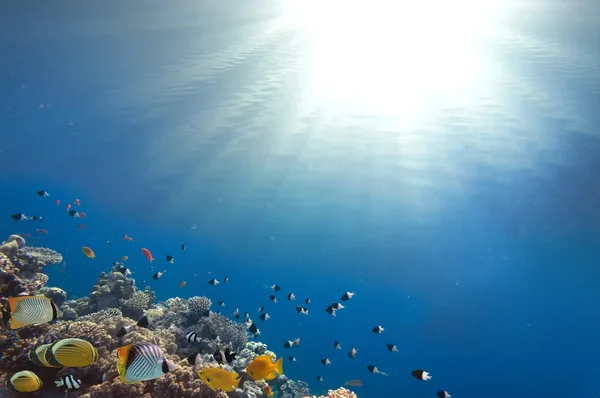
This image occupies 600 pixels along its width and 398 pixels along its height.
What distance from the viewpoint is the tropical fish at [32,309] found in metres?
4.88

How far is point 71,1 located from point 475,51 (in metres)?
26.8

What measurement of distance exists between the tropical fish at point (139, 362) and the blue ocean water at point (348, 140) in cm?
2340

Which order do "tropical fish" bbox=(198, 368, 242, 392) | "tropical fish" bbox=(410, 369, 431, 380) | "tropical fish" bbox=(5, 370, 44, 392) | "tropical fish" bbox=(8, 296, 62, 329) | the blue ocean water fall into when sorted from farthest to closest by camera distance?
the blue ocean water → "tropical fish" bbox=(410, 369, 431, 380) → "tropical fish" bbox=(5, 370, 44, 392) → "tropical fish" bbox=(8, 296, 62, 329) → "tropical fish" bbox=(198, 368, 242, 392)

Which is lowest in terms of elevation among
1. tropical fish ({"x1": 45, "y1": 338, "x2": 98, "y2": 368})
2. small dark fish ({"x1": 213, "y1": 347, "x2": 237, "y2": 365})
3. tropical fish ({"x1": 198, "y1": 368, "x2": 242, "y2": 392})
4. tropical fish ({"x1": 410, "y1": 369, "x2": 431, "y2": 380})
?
tropical fish ({"x1": 410, "y1": 369, "x2": 431, "y2": 380})

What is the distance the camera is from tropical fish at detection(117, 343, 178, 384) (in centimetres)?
384

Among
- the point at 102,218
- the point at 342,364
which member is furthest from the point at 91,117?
the point at 342,364

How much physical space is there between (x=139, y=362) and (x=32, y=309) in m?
2.16

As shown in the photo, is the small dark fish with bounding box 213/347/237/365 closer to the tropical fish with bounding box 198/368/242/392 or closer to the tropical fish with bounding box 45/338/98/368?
the tropical fish with bounding box 198/368/242/392

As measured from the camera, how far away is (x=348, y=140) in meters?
28.5

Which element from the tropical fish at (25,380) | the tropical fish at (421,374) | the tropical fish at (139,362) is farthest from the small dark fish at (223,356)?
the tropical fish at (421,374)

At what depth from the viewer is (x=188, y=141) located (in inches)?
1282

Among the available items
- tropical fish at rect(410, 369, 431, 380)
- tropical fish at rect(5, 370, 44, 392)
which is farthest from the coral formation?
tropical fish at rect(410, 369, 431, 380)

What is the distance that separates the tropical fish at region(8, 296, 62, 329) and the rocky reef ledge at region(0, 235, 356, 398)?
6.98 ft

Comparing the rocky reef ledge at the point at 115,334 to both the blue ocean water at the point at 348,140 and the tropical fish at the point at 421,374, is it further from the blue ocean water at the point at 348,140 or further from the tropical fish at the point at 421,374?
the blue ocean water at the point at 348,140
